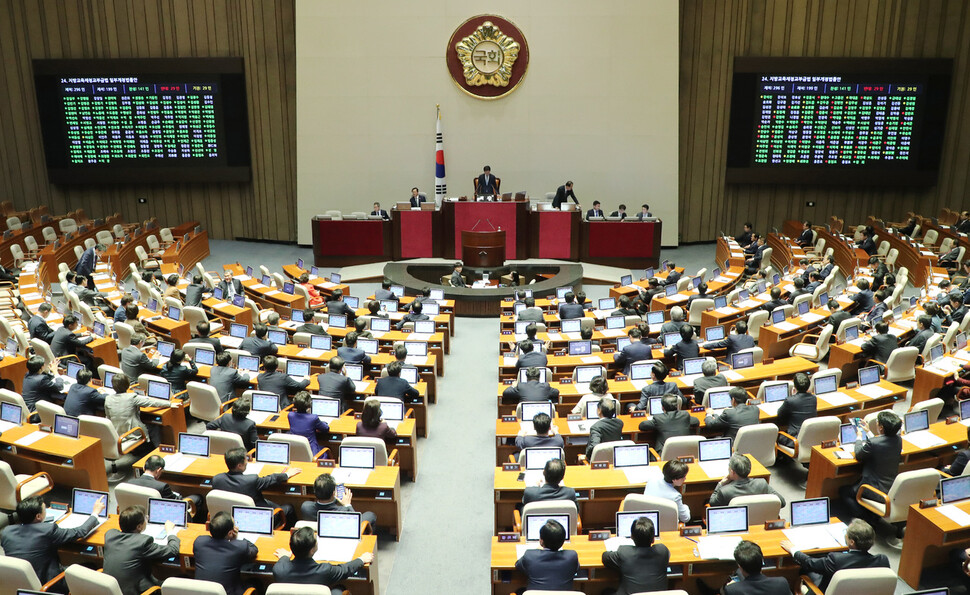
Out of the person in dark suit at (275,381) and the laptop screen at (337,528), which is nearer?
the laptop screen at (337,528)

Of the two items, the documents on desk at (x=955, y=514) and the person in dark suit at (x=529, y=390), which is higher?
the person in dark suit at (x=529, y=390)

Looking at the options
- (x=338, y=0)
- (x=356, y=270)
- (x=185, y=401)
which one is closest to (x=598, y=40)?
(x=338, y=0)

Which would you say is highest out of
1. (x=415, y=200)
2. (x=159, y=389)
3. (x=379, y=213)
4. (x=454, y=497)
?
(x=415, y=200)

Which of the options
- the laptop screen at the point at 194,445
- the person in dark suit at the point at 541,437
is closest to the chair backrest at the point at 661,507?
the person in dark suit at the point at 541,437

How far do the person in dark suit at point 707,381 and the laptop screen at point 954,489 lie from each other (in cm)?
269

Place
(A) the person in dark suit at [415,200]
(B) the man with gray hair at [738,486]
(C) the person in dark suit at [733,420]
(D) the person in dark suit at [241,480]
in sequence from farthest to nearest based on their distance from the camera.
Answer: (A) the person in dark suit at [415,200] < (C) the person in dark suit at [733,420] < (D) the person in dark suit at [241,480] < (B) the man with gray hair at [738,486]

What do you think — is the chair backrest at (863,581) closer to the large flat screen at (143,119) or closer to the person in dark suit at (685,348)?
the person in dark suit at (685,348)

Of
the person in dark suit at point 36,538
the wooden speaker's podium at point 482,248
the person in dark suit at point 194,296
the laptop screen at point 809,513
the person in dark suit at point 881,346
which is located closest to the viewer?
the person in dark suit at point 36,538

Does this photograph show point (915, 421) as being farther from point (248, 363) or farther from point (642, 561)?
point (248, 363)

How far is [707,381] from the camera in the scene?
8.53 metres

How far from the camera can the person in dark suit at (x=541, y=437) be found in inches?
279

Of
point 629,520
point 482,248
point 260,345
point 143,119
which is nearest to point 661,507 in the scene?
point 629,520

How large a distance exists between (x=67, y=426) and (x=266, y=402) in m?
1.93

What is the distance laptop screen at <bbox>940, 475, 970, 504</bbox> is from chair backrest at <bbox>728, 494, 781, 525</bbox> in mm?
1434
